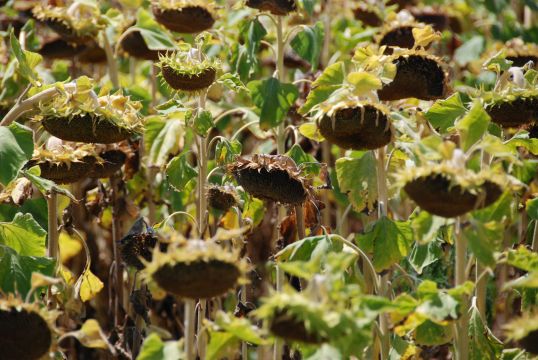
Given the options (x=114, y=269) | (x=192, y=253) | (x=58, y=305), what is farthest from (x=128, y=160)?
(x=192, y=253)

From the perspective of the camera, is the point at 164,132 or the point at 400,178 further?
the point at 164,132

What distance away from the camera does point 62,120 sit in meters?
2.30

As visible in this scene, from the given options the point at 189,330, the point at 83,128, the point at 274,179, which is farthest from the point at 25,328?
the point at 274,179

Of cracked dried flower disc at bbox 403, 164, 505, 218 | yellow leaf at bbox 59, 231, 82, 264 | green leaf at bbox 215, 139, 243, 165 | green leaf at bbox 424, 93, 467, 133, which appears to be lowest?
yellow leaf at bbox 59, 231, 82, 264

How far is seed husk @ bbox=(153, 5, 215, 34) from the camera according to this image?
2.93 meters

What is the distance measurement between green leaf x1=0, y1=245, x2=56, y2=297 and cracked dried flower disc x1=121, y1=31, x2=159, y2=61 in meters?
1.31

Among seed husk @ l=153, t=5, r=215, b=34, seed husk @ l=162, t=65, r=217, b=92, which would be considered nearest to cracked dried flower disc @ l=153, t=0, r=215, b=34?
seed husk @ l=153, t=5, r=215, b=34

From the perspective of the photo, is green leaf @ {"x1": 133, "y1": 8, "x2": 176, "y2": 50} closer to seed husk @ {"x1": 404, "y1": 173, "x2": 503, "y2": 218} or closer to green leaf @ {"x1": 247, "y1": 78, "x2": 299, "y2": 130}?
green leaf @ {"x1": 247, "y1": 78, "x2": 299, "y2": 130}

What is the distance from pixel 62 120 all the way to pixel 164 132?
0.45 m

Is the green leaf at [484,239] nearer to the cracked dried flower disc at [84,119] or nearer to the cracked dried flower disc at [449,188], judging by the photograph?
the cracked dried flower disc at [449,188]

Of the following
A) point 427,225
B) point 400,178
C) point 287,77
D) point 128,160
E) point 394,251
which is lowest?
point 287,77

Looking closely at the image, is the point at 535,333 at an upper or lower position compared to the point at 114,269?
upper

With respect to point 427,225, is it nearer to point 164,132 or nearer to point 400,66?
point 400,66

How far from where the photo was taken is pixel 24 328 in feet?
6.00
